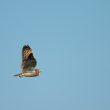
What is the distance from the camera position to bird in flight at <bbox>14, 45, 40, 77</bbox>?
4572 inches

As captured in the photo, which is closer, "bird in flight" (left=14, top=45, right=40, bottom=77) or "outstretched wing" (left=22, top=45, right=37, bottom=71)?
"bird in flight" (left=14, top=45, right=40, bottom=77)

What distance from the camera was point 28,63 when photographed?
11644 cm

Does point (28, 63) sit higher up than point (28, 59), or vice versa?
point (28, 59)

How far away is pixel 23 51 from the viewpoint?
117m

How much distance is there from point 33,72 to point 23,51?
203 cm

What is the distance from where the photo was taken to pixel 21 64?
11612cm

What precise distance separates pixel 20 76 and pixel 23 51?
230cm

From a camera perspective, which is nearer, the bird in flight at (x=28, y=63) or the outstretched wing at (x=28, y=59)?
the bird in flight at (x=28, y=63)

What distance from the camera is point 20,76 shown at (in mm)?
116000

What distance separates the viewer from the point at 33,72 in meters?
117

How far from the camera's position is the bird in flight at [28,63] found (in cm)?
11612

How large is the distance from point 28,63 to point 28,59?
1.21 ft

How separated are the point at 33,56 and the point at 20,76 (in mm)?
2257

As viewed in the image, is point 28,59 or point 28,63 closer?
point 28,63
